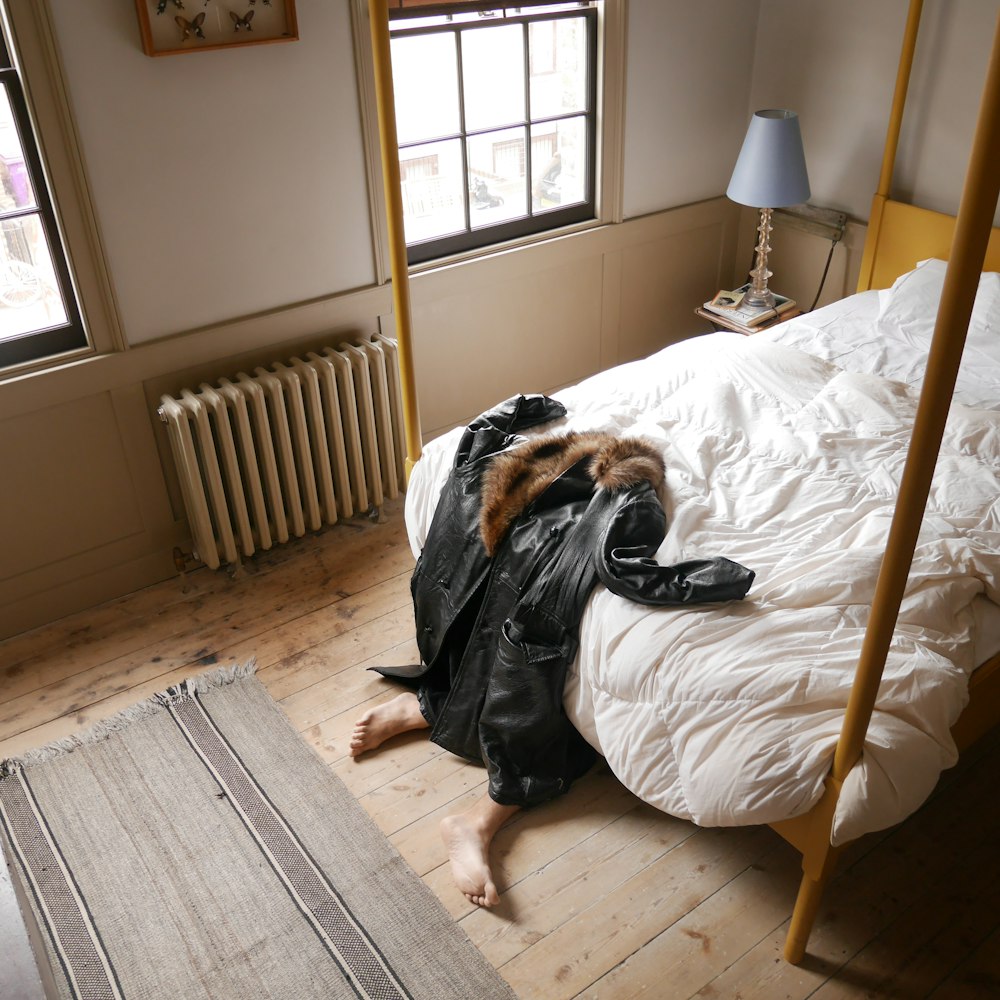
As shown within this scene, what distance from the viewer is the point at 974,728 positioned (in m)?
2.10

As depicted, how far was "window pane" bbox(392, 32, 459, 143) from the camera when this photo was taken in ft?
10.1

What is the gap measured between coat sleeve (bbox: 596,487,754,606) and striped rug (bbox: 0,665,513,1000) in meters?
0.84

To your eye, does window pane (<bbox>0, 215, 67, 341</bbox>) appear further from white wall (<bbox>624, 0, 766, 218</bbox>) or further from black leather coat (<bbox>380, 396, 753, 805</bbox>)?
white wall (<bbox>624, 0, 766, 218</bbox>)

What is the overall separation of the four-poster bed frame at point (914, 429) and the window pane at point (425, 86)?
910mm

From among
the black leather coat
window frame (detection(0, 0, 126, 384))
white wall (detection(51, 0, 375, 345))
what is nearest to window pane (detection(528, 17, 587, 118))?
white wall (detection(51, 0, 375, 345))

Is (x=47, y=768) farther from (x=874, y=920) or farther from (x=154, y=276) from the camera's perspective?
(x=874, y=920)

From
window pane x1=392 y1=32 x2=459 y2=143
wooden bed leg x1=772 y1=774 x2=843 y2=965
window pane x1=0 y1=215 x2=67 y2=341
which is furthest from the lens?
window pane x1=392 y1=32 x2=459 y2=143

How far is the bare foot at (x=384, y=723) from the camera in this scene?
2514 mm

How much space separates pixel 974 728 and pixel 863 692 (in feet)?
2.09

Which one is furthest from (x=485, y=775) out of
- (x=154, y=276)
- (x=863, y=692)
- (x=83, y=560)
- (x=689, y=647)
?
(x=154, y=276)

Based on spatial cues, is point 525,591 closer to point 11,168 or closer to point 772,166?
point 11,168

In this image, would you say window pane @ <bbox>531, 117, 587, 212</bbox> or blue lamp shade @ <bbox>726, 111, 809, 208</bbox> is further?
window pane @ <bbox>531, 117, 587, 212</bbox>

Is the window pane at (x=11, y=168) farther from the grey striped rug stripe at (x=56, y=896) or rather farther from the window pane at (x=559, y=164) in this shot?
the window pane at (x=559, y=164)

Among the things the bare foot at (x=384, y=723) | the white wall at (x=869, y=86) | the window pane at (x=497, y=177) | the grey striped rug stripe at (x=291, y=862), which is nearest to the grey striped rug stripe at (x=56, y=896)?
the grey striped rug stripe at (x=291, y=862)
